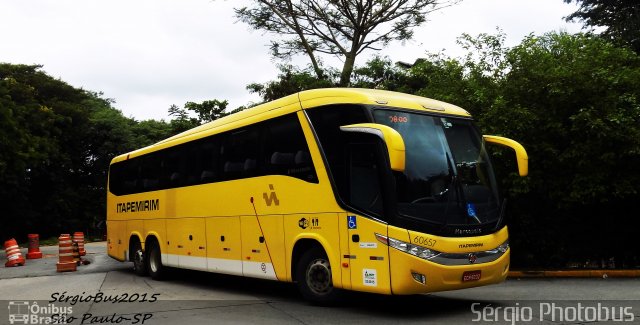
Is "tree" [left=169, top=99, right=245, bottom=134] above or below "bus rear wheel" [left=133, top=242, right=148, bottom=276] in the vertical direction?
above

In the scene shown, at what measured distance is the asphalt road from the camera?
7.80 metres

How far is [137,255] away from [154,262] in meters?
1.06

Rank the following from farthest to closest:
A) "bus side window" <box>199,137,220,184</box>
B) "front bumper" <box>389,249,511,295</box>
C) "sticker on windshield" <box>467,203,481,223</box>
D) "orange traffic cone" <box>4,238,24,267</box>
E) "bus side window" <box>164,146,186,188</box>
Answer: "orange traffic cone" <box>4,238,24,267</box> < "bus side window" <box>164,146,186,188</box> < "bus side window" <box>199,137,220,184</box> < "sticker on windshield" <box>467,203,481,223</box> < "front bumper" <box>389,249,511,295</box>

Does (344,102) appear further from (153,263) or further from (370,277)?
(153,263)

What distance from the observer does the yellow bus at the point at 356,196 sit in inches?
299

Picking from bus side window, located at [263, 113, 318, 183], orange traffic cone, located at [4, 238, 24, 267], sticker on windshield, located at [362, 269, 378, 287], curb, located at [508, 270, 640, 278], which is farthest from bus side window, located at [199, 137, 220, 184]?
orange traffic cone, located at [4, 238, 24, 267]

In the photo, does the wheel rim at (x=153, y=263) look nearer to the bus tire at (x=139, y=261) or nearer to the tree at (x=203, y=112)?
the bus tire at (x=139, y=261)

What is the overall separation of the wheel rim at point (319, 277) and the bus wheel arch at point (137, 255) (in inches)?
286

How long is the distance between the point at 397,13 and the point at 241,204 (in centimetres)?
1647

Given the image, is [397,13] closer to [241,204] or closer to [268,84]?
[268,84]

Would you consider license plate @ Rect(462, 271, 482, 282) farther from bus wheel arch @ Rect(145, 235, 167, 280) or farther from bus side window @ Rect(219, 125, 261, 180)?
bus wheel arch @ Rect(145, 235, 167, 280)

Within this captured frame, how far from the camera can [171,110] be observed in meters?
33.6

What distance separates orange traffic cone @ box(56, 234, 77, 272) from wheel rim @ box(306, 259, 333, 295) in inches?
404

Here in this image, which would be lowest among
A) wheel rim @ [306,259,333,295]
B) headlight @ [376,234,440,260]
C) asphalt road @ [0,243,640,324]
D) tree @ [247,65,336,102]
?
asphalt road @ [0,243,640,324]
